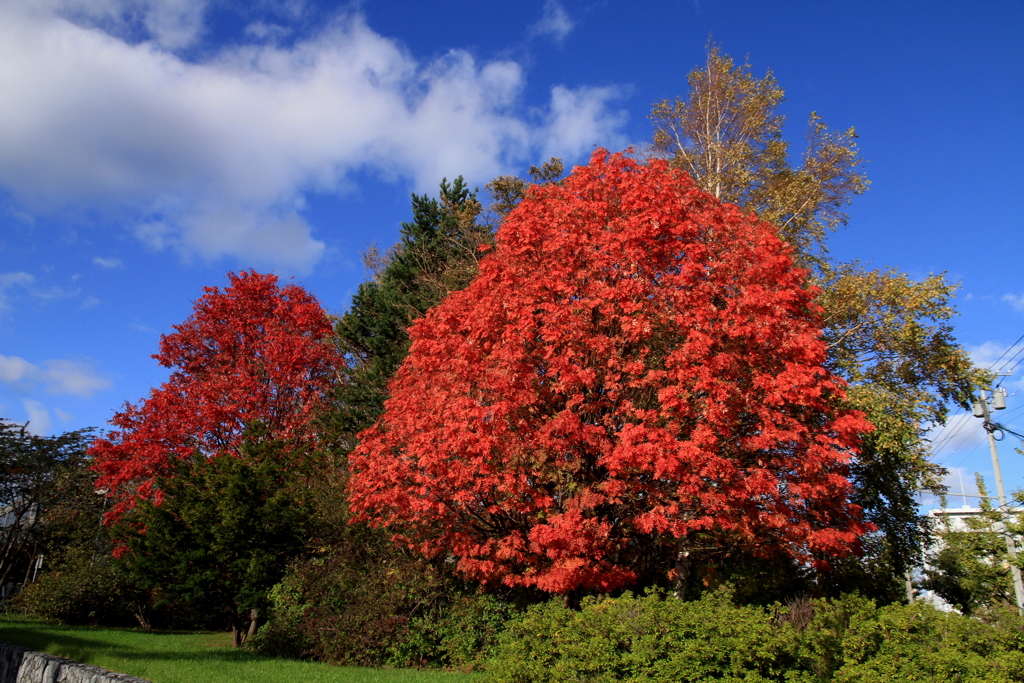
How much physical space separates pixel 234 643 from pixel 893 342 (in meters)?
19.3

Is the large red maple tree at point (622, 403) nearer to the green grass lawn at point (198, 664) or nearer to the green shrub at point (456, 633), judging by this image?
the green shrub at point (456, 633)

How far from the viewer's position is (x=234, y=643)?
→ 17359mm

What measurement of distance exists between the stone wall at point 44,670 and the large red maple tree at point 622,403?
5.03m

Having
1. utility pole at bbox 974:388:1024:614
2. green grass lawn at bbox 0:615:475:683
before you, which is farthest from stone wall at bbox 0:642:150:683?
utility pole at bbox 974:388:1024:614

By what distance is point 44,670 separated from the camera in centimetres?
1005

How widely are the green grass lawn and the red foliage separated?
4421 mm

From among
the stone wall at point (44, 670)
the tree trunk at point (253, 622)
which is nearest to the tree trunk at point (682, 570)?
the stone wall at point (44, 670)

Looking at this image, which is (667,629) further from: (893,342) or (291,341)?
(291,341)

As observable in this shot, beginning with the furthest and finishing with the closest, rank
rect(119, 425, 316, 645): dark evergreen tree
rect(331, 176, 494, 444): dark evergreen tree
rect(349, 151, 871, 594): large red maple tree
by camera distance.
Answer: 1. rect(331, 176, 494, 444): dark evergreen tree
2. rect(119, 425, 316, 645): dark evergreen tree
3. rect(349, 151, 871, 594): large red maple tree

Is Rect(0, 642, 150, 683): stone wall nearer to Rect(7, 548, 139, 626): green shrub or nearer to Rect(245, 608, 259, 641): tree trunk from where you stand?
Rect(245, 608, 259, 641): tree trunk

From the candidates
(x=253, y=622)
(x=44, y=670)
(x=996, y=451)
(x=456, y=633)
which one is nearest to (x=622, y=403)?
(x=456, y=633)

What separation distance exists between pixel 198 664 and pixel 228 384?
11.0m

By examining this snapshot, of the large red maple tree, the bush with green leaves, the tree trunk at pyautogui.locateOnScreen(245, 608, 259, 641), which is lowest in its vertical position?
the tree trunk at pyautogui.locateOnScreen(245, 608, 259, 641)

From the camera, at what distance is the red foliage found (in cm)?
2055
